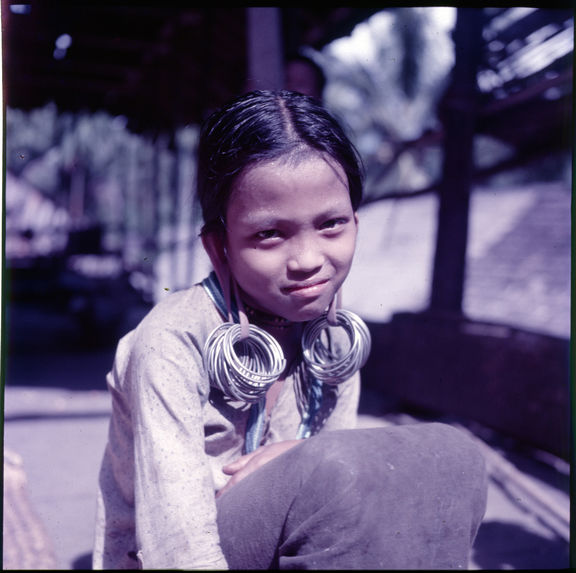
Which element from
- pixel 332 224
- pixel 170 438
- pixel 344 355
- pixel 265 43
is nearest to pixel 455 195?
pixel 265 43

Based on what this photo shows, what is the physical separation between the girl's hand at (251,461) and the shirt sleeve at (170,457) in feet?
0.38

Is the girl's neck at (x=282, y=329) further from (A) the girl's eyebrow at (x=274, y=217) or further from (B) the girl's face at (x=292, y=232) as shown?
(A) the girl's eyebrow at (x=274, y=217)

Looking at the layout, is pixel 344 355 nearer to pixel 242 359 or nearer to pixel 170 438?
pixel 242 359

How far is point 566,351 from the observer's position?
3.45 m

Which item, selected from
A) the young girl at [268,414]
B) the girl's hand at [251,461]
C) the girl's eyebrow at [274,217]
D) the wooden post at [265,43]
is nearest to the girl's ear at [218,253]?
the young girl at [268,414]

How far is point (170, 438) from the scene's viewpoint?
114 centimetres

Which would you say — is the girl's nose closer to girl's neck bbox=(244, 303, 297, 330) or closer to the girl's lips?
the girl's lips

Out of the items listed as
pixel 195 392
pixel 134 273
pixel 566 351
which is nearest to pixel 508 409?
pixel 566 351

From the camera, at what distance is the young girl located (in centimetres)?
104

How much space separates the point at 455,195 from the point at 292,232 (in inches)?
139

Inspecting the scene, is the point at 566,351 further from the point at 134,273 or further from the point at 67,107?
the point at 134,273

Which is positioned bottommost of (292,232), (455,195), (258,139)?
(292,232)

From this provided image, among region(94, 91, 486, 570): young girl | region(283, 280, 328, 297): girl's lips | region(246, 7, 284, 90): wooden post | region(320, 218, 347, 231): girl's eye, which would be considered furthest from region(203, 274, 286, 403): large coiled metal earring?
region(246, 7, 284, 90): wooden post

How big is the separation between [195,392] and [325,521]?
0.34 m
